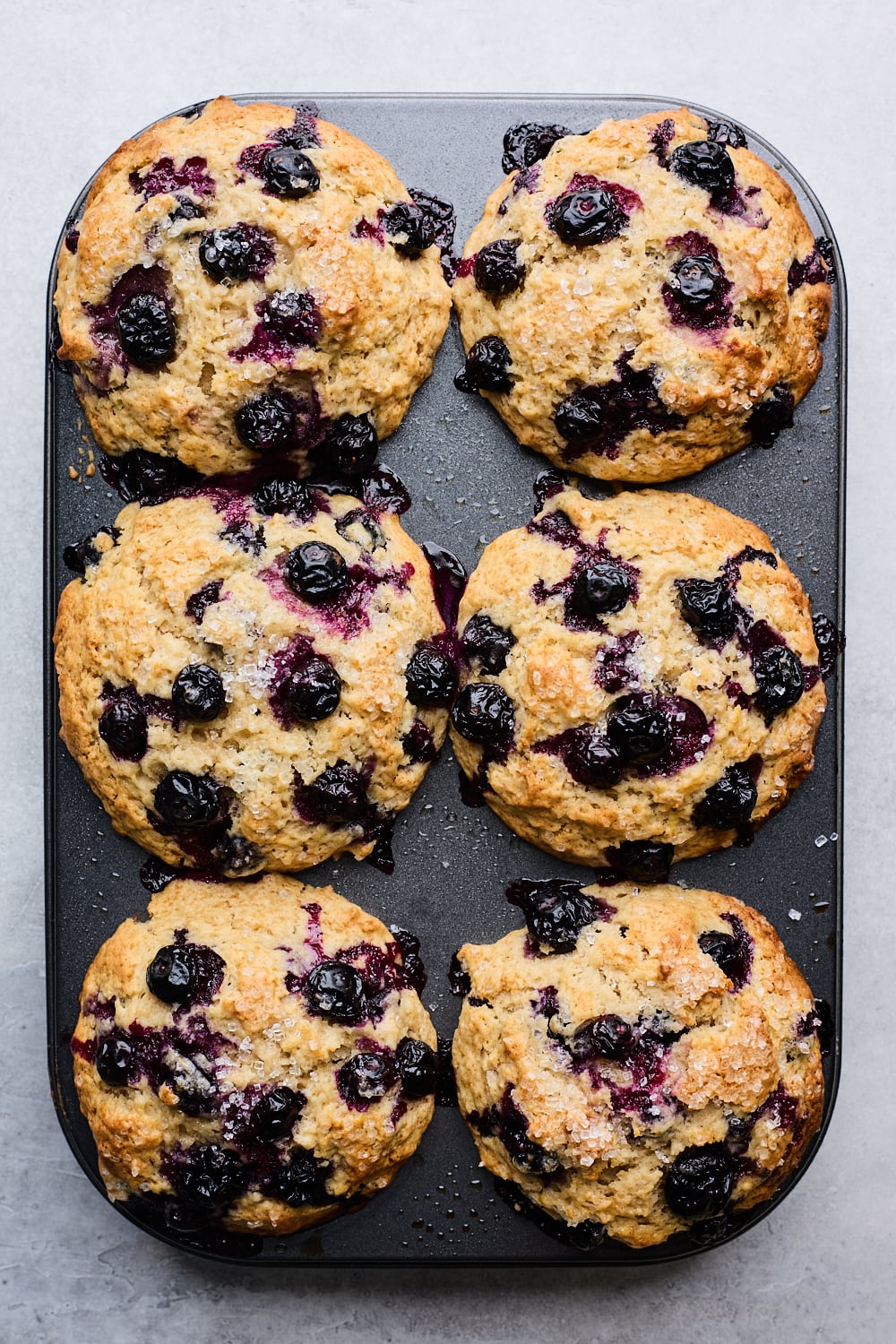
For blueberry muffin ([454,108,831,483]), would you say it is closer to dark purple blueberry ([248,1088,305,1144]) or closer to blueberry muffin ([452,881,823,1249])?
blueberry muffin ([452,881,823,1249])

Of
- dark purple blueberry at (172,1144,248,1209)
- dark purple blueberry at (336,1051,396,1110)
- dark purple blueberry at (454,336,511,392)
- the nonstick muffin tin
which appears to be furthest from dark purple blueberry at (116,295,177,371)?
dark purple blueberry at (172,1144,248,1209)

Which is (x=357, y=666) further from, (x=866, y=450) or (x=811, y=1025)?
(x=866, y=450)

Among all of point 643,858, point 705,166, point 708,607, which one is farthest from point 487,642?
A: point 705,166

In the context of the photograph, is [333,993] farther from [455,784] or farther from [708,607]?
[708,607]

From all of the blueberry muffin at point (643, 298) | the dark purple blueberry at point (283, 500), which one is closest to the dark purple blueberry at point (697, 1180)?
the blueberry muffin at point (643, 298)

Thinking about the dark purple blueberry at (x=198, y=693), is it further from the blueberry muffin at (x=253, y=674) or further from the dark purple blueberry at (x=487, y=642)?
the dark purple blueberry at (x=487, y=642)
